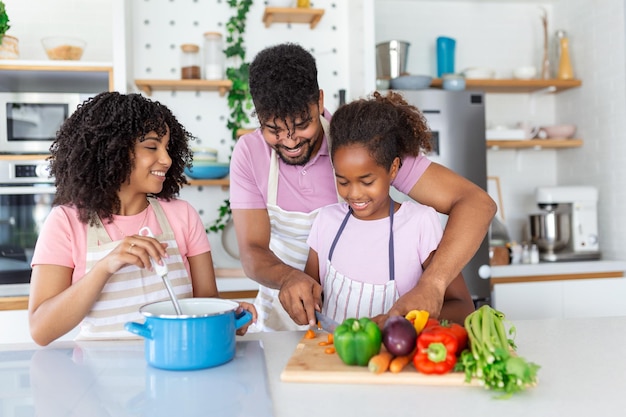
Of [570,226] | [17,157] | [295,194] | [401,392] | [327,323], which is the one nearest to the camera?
[401,392]

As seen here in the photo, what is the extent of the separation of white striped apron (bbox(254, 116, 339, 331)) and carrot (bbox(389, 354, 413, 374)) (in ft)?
2.39

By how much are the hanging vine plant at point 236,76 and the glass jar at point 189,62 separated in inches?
6.3

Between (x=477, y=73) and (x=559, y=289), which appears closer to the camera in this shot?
(x=559, y=289)

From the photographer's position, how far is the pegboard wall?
317cm

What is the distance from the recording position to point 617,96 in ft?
10.6

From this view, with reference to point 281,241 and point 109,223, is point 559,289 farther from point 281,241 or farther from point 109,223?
point 109,223

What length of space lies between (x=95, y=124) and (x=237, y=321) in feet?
2.07

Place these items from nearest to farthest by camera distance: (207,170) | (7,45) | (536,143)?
1. (7,45)
2. (207,170)
3. (536,143)

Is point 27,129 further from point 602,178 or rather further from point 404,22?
point 602,178

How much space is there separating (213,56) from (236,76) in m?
0.15

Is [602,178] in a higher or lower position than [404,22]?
lower

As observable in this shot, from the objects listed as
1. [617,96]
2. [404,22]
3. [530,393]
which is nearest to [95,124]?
[530,393]

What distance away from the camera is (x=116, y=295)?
1.37 metres

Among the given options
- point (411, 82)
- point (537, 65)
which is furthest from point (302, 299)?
point (537, 65)
